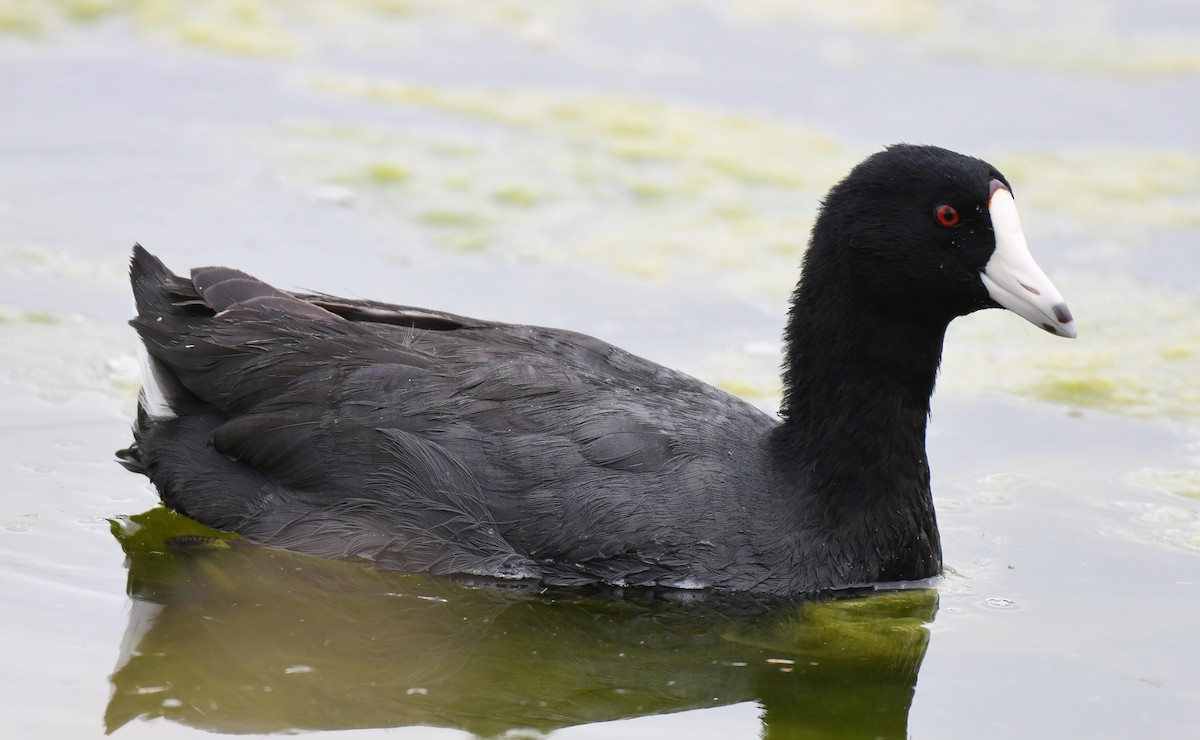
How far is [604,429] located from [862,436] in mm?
840

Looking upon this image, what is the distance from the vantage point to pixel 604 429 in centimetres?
479

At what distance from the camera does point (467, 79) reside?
10203 millimetres

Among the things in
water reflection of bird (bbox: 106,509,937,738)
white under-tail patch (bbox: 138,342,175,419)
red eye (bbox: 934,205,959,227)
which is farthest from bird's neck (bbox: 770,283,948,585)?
white under-tail patch (bbox: 138,342,175,419)

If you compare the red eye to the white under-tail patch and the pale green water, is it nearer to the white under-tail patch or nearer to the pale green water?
the pale green water

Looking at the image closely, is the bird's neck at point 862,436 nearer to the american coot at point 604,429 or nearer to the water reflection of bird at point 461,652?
the american coot at point 604,429

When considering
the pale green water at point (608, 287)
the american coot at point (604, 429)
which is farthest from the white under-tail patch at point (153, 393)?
the pale green water at point (608, 287)

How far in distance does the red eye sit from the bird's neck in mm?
317

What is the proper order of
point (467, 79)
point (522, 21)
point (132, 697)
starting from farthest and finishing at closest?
point (522, 21)
point (467, 79)
point (132, 697)

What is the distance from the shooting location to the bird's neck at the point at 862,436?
195 inches

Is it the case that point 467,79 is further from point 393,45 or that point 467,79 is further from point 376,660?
point 376,660

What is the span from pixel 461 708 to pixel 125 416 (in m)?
2.32

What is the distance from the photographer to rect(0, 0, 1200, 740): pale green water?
4.35 metres

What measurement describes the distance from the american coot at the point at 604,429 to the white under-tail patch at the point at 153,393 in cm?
1

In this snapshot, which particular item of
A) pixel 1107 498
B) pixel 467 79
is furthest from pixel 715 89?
pixel 1107 498
